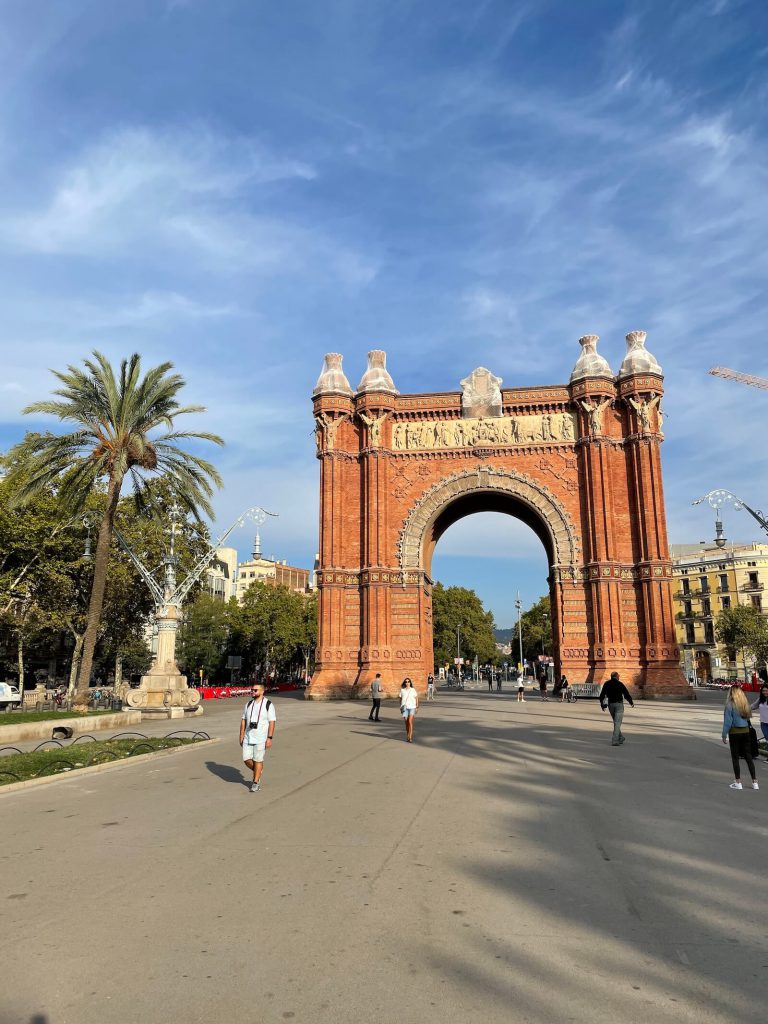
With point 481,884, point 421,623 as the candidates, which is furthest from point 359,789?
point 421,623

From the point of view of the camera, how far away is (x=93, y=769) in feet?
40.4

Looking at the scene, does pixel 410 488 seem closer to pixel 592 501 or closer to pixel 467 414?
pixel 467 414

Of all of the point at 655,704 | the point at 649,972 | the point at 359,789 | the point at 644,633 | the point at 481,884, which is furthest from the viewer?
the point at 644,633

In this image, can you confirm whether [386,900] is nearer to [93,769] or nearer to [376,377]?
[93,769]

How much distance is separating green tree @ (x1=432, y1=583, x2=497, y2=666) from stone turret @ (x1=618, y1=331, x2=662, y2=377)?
2197 inches

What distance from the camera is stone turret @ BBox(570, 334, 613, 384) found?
35781 millimetres

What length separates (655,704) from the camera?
29844mm

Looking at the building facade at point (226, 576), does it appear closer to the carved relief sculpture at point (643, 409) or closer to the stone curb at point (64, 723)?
the carved relief sculpture at point (643, 409)

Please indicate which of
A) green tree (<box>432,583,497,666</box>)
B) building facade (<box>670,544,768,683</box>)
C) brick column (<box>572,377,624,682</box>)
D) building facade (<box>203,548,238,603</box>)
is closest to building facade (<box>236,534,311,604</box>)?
building facade (<box>203,548,238,603</box>)

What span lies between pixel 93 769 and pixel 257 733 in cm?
380

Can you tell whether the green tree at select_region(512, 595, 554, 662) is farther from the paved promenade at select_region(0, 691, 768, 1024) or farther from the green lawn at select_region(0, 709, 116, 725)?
the paved promenade at select_region(0, 691, 768, 1024)

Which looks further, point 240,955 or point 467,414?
point 467,414

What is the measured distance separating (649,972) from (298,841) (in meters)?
3.88

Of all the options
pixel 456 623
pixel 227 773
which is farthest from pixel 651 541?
pixel 456 623
